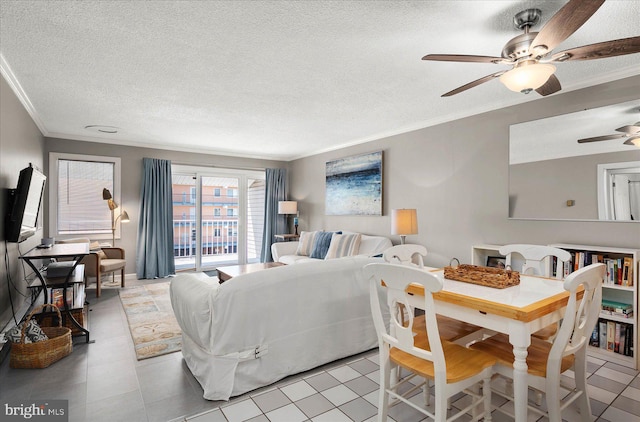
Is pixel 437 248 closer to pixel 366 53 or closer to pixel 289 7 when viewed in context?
pixel 366 53

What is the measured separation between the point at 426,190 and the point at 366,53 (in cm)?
241

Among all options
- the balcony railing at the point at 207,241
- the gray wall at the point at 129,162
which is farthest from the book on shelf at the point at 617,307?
the gray wall at the point at 129,162

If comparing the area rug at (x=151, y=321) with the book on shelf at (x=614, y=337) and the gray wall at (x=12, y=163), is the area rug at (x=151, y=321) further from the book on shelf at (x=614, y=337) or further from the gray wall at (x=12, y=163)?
the book on shelf at (x=614, y=337)

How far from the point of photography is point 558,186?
3178mm

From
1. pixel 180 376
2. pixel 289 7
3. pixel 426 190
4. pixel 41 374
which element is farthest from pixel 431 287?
pixel 426 190

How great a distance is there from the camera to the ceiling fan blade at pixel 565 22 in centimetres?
135

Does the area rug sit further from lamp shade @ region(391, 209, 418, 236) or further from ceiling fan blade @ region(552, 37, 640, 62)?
ceiling fan blade @ region(552, 37, 640, 62)

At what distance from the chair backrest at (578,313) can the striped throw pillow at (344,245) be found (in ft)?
10.7

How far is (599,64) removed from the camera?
8.87 feet

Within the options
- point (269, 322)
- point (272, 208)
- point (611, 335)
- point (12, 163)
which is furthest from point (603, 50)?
point (272, 208)

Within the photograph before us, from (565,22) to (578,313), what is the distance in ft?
4.50

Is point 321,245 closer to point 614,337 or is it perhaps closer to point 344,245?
point 344,245

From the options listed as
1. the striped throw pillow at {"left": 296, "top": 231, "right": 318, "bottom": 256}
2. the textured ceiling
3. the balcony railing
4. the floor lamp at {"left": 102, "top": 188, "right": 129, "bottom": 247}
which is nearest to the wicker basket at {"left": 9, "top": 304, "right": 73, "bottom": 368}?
the textured ceiling

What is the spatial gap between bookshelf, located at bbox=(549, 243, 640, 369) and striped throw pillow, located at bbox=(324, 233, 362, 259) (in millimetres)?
2618
